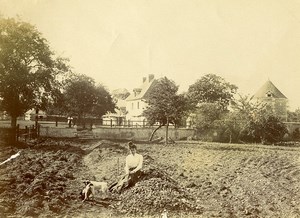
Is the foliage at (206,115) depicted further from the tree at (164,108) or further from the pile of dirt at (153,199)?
the pile of dirt at (153,199)

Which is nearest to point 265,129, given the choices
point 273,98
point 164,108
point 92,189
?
point 273,98

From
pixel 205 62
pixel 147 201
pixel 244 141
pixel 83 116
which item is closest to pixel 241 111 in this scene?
pixel 244 141

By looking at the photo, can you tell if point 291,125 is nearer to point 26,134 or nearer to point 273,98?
point 273,98

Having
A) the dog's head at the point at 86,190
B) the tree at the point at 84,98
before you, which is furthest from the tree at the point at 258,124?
the dog's head at the point at 86,190

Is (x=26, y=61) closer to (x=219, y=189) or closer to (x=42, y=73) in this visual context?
(x=42, y=73)

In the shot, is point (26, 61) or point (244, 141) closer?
point (26, 61)

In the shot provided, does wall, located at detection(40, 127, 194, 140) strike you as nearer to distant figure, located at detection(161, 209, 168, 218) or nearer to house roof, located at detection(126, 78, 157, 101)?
house roof, located at detection(126, 78, 157, 101)
